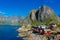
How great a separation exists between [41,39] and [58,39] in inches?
589

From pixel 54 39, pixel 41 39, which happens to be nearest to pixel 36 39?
pixel 41 39

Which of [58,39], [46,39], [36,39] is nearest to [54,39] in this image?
[58,39]

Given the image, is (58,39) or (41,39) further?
(41,39)

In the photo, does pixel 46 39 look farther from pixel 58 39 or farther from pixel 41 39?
pixel 58 39

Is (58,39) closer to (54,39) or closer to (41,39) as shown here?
(54,39)

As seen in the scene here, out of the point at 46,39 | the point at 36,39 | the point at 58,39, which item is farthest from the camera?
the point at 36,39

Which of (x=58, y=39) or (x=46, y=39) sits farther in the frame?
(x=46, y=39)

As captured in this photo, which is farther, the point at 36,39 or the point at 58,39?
the point at 36,39

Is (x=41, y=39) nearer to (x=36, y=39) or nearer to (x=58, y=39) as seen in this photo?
(x=36, y=39)

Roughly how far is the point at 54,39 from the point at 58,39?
1667mm

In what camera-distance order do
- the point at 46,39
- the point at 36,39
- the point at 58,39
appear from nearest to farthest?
the point at 58,39
the point at 46,39
the point at 36,39

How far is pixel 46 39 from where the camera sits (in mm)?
70188

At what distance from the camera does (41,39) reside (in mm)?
73562

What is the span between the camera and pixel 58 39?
59844mm
